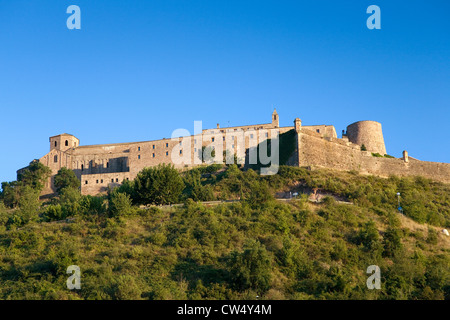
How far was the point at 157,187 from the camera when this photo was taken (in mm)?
45906

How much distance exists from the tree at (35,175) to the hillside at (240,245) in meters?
21.5

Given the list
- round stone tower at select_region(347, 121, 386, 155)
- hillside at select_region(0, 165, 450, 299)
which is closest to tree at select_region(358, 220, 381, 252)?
hillside at select_region(0, 165, 450, 299)

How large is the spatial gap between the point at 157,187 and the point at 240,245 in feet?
38.8

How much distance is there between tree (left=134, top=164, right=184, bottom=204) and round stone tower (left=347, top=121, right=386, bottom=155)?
93.5 ft

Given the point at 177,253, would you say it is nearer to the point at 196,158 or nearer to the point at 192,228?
the point at 192,228

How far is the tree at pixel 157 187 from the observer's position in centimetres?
4606

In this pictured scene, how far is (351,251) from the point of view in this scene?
36.3m

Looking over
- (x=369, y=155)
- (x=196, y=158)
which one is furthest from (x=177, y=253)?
(x=196, y=158)

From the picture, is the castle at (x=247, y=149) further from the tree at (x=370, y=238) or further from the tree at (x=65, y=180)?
the tree at (x=370, y=238)

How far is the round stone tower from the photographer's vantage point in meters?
67.6

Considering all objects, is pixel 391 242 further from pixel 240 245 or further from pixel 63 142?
pixel 63 142

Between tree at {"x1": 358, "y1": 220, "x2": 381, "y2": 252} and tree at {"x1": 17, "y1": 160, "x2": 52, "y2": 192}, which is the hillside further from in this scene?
tree at {"x1": 17, "y1": 160, "x2": 52, "y2": 192}

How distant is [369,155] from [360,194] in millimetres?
12752
